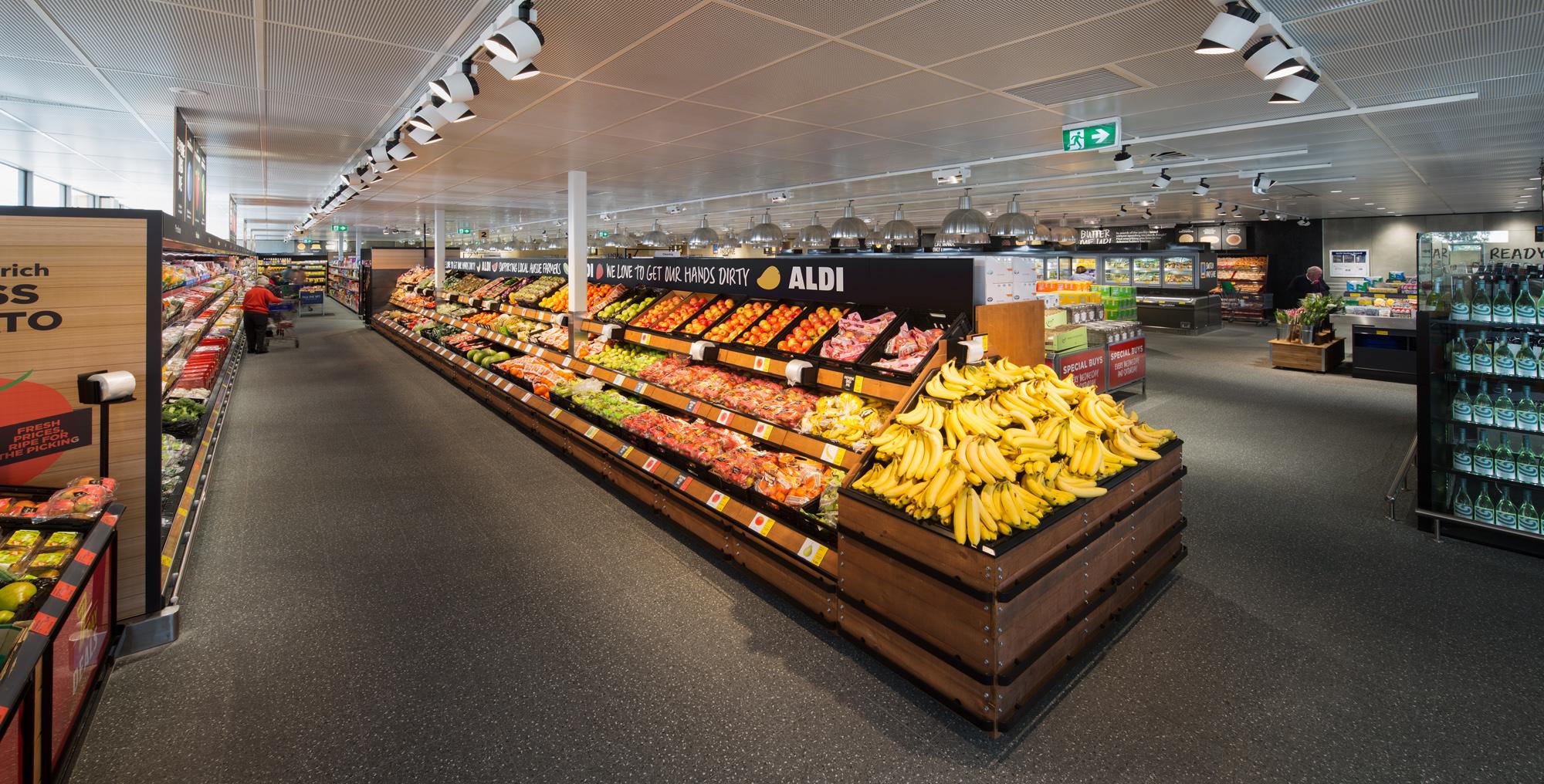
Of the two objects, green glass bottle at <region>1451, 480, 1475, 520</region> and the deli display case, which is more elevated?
the deli display case

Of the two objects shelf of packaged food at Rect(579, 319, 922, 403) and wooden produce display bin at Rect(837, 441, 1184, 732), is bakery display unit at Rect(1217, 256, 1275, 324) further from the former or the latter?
wooden produce display bin at Rect(837, 441, 1184, 732)

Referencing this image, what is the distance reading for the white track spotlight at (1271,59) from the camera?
10.8 ft

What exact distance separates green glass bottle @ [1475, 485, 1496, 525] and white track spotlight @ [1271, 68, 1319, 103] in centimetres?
262

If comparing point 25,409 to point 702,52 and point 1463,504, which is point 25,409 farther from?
point 1463,504

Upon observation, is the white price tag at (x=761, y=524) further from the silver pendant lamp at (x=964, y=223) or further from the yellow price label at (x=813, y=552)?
the silver pendant lamp at (x=964, y=223)

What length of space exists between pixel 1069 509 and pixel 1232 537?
219 centimetres

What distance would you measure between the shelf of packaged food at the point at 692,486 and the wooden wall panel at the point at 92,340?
243 cm

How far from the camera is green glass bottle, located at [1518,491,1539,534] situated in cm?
385

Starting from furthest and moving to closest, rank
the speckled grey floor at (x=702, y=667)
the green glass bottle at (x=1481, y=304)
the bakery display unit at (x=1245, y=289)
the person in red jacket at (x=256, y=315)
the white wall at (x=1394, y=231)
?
the bakery display unit at (x=1245, y=289) < the white wall at (x=1394, y=231) < the person in red jacket at (x=256, y=315) < the green glass bottle at (x=1481, y=304) < the speckled grey floor at (x=702, y=667)

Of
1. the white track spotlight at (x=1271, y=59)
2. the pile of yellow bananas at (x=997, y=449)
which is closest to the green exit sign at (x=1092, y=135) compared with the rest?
the white track spotlight at (x=1271, y=59)

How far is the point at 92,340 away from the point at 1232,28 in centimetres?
507

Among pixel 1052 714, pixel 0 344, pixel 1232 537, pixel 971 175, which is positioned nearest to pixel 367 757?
pixel 0 344

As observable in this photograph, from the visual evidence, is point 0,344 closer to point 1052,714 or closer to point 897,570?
point 897,570

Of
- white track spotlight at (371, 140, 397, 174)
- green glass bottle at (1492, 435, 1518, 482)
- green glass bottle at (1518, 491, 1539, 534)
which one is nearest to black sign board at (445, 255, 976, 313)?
white track spotlight at (371, 140, 397, 174)
